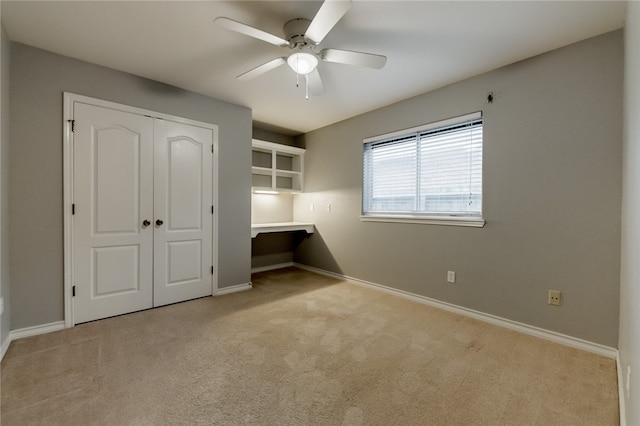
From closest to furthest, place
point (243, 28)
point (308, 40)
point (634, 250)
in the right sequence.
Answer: point (634, 250), point (243, 28), point (308, 40)

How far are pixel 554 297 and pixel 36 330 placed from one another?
173 inches

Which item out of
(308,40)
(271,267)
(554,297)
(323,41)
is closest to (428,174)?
(554,297)

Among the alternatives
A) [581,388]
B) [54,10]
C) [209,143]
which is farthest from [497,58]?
[54,10]

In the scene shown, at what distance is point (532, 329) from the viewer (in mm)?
2404

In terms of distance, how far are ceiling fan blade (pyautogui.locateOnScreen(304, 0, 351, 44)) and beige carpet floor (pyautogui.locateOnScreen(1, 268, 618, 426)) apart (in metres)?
2.20

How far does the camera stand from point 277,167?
4.86 m

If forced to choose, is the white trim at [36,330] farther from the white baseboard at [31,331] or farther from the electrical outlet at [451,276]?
the electrical outlet at [451,276]

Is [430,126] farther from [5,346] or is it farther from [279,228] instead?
[5,346]

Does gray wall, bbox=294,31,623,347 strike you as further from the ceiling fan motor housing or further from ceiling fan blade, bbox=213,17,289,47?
ceiling fan blade, bbox=213,17,289,47

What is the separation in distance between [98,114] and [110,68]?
476mm

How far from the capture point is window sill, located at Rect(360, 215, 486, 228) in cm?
277

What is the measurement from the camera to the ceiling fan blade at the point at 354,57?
1.97 metres

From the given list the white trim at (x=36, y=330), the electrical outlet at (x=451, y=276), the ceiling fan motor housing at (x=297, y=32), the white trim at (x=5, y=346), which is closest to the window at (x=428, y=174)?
the electrical outlet at (x=451, y=276)

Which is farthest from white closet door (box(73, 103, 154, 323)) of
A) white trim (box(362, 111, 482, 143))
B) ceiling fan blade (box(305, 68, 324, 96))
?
white trim (box(362, 111, 482, 143))
